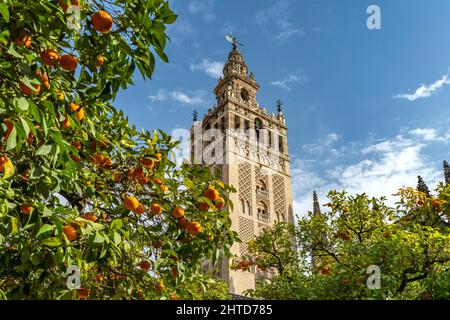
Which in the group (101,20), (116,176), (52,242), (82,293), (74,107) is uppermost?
(101,20)

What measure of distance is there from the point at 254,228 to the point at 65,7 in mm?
21445

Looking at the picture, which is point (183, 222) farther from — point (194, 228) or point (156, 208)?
point (156, 208)

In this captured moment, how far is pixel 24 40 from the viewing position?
7.89 feet

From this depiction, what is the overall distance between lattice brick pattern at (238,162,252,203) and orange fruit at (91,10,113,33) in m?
21.4

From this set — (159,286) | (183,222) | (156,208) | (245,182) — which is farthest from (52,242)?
(245,182)

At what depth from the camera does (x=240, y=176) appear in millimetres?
24422

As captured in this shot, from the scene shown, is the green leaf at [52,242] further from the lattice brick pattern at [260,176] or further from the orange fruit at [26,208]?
the lattice brick pattern at [260,176]

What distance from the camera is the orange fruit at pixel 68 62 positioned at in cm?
252

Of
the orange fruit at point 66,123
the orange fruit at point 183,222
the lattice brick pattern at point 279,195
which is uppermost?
the lattice brick pattern at point 279,195

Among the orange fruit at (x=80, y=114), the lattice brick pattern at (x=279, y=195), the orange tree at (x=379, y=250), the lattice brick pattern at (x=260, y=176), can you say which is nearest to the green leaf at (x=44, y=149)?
the orange fruit at (x=80, y=114)

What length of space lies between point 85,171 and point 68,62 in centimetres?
116

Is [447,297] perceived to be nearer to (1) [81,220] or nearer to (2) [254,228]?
(1) [81,220]

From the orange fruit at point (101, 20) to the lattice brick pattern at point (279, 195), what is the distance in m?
→ 23.5

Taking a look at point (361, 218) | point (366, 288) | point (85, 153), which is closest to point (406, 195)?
point (361, 218)
